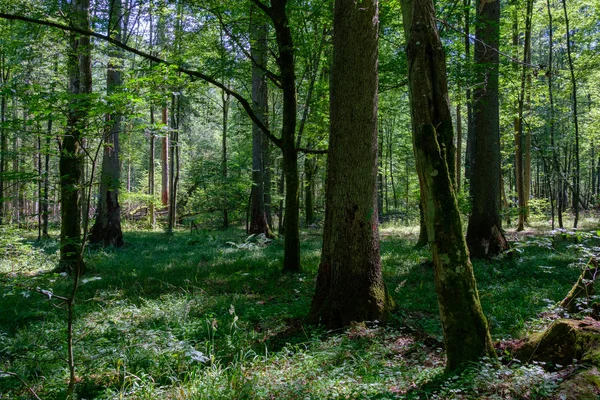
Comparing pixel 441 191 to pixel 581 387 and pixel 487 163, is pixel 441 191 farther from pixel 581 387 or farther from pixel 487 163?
pixel 487 163

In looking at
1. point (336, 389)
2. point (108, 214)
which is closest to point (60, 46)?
point (108, 214)

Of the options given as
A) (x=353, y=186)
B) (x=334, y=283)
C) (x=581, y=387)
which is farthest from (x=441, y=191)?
(x=334, y=283)

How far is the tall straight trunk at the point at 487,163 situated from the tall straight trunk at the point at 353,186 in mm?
4860

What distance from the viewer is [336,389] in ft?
11.0

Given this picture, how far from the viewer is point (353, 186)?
522cm

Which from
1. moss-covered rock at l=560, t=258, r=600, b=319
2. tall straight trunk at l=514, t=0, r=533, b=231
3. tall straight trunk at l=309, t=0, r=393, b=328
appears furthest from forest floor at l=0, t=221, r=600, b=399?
tall straight trunk at l=514, t=0, r=533, b=231

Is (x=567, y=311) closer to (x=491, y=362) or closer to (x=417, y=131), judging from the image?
(x=491, y=362)

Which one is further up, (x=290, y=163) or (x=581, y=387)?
(x=290, y=163)

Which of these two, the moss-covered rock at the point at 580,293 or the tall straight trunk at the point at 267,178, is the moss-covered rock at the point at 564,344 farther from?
the tall straight trunk at the point at 267,178

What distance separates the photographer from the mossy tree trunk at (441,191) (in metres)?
→ 3.15

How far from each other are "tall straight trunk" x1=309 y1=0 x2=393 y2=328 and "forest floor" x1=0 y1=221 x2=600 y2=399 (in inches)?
14.4

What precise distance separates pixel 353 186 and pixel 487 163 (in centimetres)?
579

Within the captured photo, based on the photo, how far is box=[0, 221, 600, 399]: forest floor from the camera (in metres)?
3.31

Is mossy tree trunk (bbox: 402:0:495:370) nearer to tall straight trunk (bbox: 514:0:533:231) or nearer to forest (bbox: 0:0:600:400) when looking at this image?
→ forest (bbox: 0:0:600:400)
